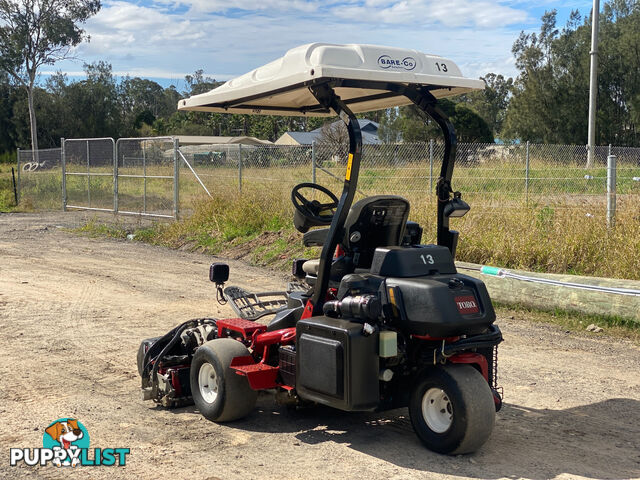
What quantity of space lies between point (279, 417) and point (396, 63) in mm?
2704

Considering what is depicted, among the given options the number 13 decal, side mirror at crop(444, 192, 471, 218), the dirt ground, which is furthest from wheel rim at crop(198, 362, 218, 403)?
side mirror at crop(444, 192, 471, 218)

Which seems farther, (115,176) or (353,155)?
(115,176)

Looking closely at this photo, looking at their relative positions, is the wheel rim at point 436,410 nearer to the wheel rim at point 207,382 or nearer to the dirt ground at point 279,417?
the dirt ground at point 279,417

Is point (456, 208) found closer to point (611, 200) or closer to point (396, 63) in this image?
point (396, 63)

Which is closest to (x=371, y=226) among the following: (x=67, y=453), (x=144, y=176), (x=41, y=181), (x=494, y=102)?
(x=67, y=453)

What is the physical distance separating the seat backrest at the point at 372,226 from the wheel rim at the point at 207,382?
135cm

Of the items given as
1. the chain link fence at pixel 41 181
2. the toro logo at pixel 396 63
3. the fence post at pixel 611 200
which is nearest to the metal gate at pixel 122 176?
the chain link fence at pixel 41 181

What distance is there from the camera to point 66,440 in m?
4.95

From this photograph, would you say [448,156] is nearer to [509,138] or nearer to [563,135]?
[563,135]

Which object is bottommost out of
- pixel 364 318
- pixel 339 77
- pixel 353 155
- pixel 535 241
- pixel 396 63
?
pixel 535 241

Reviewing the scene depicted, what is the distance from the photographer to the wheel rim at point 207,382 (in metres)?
5.36

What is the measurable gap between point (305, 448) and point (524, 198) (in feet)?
28.3

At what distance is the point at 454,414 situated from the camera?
173 inches

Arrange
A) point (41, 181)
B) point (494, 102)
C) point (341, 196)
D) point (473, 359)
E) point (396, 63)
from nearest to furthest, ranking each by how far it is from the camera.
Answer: point (473, 359), point (341, 196), point (396, 63), point (41, 181), point (494, 102)
